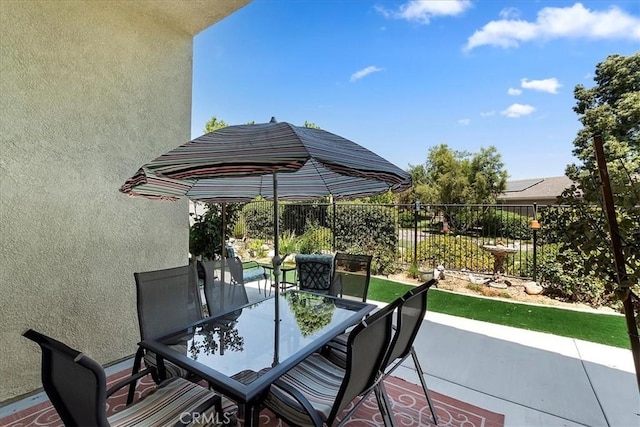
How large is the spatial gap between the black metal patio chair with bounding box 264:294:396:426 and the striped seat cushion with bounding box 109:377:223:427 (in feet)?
1.34

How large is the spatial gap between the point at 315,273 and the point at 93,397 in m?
3.79

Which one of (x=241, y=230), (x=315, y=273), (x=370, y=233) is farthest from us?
(x=241, y=230)

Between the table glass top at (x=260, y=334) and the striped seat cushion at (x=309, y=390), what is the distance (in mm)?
190

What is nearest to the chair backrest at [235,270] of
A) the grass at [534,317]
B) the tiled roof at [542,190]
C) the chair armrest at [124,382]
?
the chair armrest at [124,382]

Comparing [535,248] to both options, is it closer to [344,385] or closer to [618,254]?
[618,254]

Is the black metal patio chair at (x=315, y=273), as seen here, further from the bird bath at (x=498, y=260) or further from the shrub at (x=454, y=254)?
the bird bath at (x=498, y=260)

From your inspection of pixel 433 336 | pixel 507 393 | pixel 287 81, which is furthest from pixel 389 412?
pixel 287 81

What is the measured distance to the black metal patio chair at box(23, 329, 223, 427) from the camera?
120 cm

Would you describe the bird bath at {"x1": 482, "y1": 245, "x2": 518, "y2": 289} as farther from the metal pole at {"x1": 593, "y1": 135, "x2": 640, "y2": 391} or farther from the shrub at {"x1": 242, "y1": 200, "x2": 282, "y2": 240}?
the shrub at {"x1": 242, "y1": 200, "x2": 282, "y2": 240}

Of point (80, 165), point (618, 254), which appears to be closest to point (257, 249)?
point (80, 165)

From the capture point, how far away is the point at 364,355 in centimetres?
166

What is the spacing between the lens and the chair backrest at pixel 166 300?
8.05 ft

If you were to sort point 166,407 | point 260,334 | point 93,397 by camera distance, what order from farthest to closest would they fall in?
1. point 260,334
2. point 166,407
3. point 93,397

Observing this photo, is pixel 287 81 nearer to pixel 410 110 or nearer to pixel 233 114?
pixel 233 114
